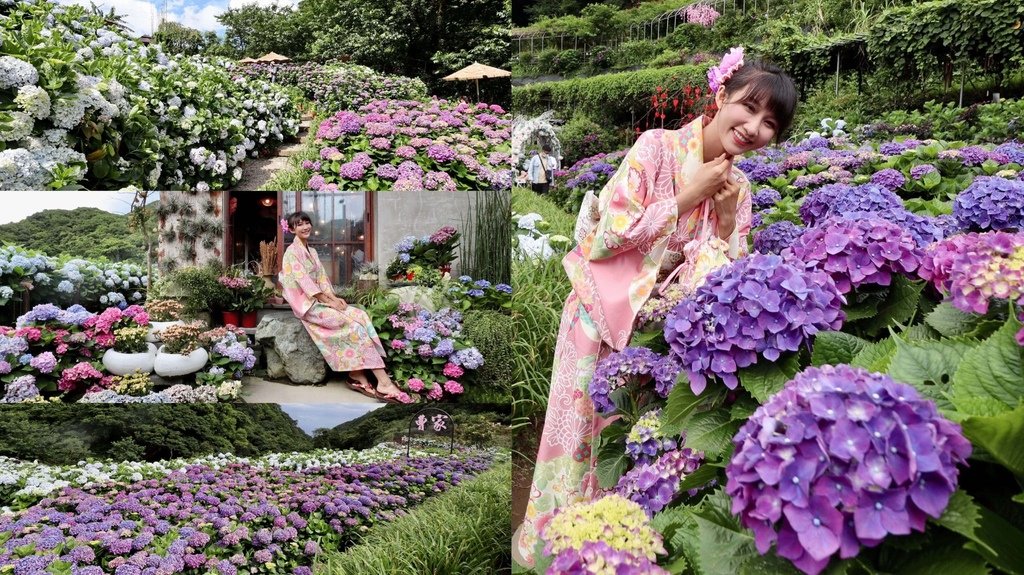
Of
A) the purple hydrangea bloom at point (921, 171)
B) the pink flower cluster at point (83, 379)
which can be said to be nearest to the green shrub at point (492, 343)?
the pink flower cluster at point (83, 379)

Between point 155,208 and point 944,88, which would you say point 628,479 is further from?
point 944,88

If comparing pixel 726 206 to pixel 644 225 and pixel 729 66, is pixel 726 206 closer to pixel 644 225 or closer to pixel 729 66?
pixel 644 225

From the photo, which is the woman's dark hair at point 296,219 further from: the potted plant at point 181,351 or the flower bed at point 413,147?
the potted plant at point 181,351

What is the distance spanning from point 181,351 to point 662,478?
177 cm

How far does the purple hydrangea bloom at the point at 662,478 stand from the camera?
1.49 m

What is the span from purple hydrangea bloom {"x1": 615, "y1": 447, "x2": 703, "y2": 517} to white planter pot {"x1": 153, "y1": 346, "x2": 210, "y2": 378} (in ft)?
5.34

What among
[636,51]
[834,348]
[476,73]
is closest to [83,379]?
[476,73]

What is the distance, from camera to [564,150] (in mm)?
5867

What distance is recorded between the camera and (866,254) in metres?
1.29

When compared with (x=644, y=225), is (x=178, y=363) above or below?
below

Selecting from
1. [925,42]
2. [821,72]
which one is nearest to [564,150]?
[821,72]

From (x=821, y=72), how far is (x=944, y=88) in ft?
4.02

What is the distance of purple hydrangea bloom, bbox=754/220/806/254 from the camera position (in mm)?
1998

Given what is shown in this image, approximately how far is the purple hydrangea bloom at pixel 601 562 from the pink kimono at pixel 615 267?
0.89 m
